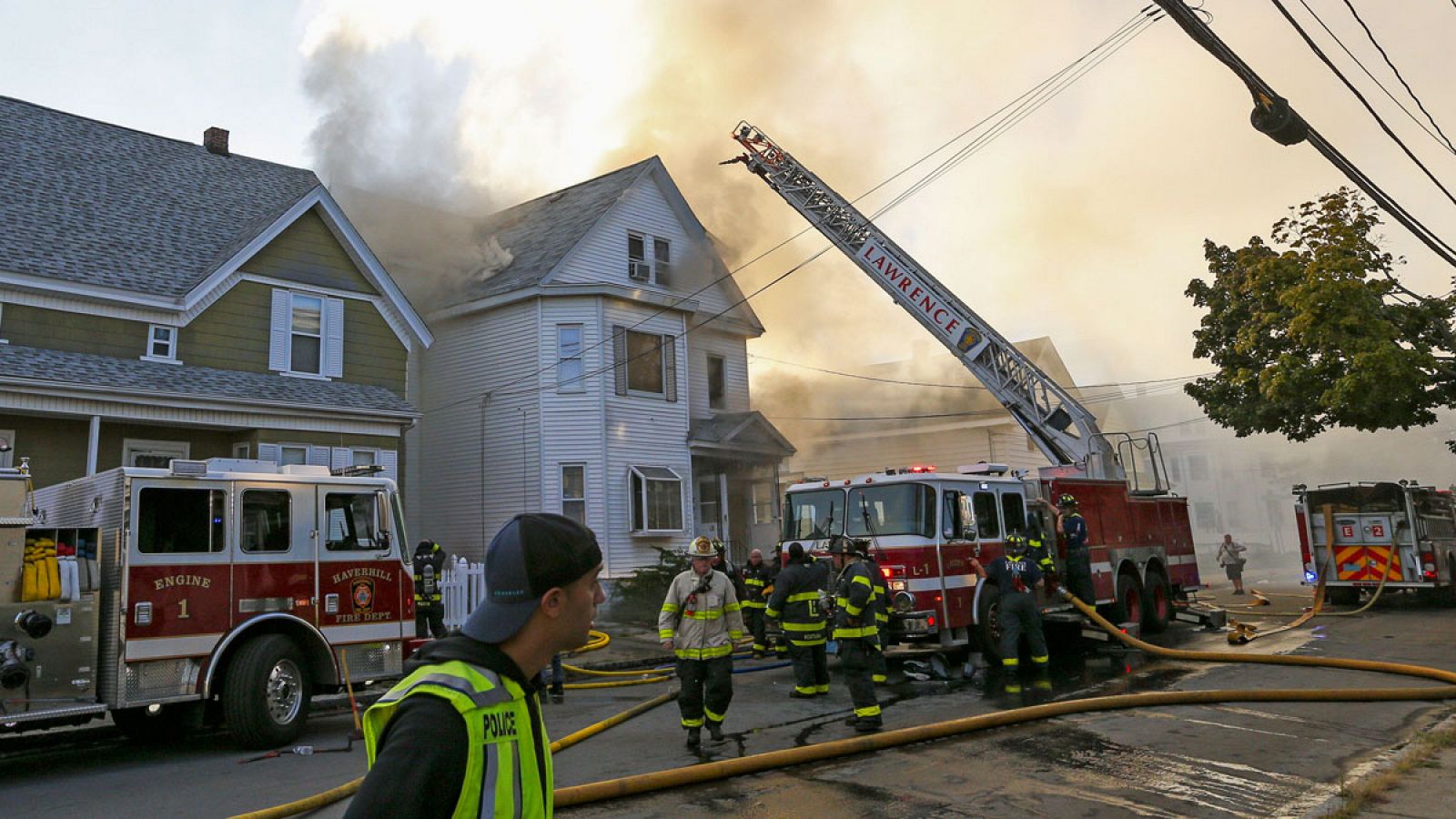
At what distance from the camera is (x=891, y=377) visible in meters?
35.5

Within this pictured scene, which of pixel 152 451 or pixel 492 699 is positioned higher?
pixel 152 451

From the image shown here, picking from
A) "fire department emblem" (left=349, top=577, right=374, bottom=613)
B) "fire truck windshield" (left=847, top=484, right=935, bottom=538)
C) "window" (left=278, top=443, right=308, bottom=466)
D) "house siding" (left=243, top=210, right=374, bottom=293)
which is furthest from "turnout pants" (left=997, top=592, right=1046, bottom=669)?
"house siding" (left=243, top=210, right=374, bottom=293)

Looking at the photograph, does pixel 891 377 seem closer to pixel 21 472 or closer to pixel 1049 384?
pixel 1049 384

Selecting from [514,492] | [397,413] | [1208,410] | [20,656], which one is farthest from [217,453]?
[1208,410]

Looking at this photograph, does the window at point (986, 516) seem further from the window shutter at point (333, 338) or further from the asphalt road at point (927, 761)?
the window shutter at point (333, 338)

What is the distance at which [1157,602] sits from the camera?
50.6ft

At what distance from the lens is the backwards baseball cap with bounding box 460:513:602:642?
6.28 ft

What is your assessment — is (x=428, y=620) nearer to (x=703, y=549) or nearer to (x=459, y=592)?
(x=459, y=592)

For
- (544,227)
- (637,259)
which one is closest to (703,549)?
(637,259)

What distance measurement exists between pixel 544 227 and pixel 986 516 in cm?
1520

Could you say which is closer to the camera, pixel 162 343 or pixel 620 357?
pixel 162 343

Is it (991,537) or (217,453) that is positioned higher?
(217,453)

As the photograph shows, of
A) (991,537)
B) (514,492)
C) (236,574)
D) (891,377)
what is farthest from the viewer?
(891,377)

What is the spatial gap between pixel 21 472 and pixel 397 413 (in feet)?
32.1
